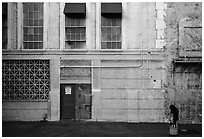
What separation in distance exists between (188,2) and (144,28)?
2952 millimetres

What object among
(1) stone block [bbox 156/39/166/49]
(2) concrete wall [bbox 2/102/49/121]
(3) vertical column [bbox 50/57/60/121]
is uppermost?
(1) stone block [bbox 156/39/166/49]

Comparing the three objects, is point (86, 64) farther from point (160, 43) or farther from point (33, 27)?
point (160, 43)

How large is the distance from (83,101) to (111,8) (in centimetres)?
563

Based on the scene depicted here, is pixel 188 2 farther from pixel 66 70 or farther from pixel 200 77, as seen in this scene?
pixel 66 70

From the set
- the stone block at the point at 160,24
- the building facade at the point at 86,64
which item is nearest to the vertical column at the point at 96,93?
the building facade at the point at 86,64

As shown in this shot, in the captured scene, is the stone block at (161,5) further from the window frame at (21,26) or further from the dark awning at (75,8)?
the window frame at (21,26)

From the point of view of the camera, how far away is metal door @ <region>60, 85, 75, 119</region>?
15.8 m

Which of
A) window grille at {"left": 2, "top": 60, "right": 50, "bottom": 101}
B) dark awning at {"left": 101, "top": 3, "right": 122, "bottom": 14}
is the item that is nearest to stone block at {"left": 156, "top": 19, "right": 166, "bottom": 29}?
dark awning at {"left": 101, "top": 3, "right": 122, "bottom": 14}

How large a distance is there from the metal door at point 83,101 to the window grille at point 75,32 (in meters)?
2.42

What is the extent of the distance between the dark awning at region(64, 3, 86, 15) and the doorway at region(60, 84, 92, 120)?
4.22 metres

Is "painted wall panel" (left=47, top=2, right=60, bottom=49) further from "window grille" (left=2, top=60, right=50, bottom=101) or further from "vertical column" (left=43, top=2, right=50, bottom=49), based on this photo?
"window grille" (left=2, top=60, right=50, bottom=101)

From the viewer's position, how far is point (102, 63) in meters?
15.6

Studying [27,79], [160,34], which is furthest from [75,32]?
[160,34]

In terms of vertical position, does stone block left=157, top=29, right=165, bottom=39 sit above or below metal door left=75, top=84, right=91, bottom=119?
above
